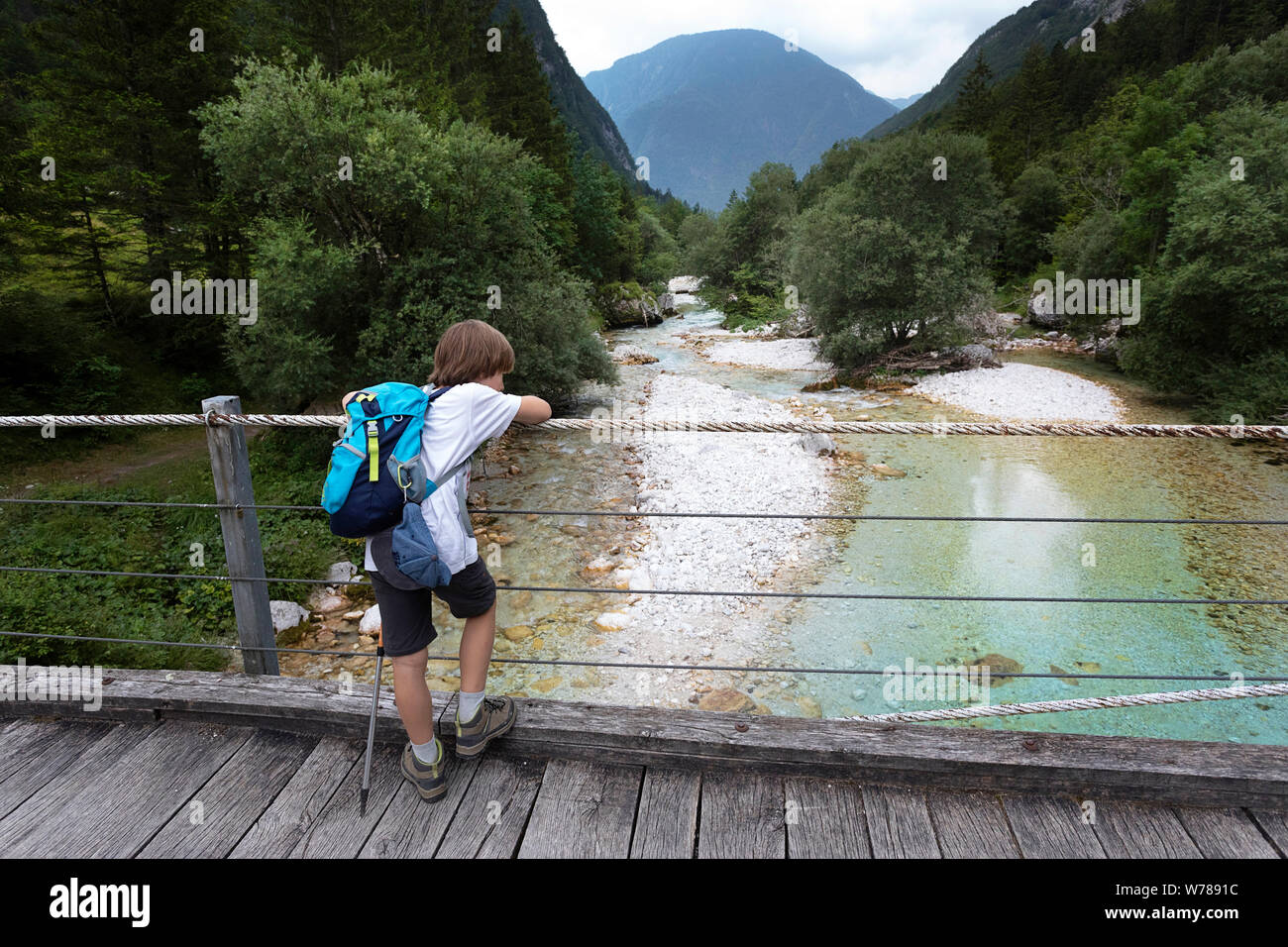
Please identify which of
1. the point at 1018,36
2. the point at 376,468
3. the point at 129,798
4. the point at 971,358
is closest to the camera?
the point at 376,468

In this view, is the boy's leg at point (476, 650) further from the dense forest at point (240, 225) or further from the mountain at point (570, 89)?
the mountain at point (570, 89)

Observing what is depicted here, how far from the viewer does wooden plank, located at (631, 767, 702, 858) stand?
6.79 feet

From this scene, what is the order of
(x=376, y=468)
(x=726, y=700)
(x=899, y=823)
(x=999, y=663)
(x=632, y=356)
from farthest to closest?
(x=632, y=356) → (x=999, y=663) → (x=726, y=700) → (x=899, y=823) → (x=376, y=468)

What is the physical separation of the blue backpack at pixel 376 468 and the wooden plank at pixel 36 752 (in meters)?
1.62

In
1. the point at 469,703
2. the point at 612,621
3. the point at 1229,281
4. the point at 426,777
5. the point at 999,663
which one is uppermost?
the point at 1229,281

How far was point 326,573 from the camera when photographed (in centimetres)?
920

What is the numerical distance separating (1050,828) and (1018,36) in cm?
15002

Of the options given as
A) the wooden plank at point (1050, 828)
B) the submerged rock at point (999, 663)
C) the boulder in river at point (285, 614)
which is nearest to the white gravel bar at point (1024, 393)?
the submerged rock at point (999, 663)

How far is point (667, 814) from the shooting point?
2.20 m

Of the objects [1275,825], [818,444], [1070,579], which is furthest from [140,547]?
[1070,579]

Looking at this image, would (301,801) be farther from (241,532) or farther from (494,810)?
(241,532)
